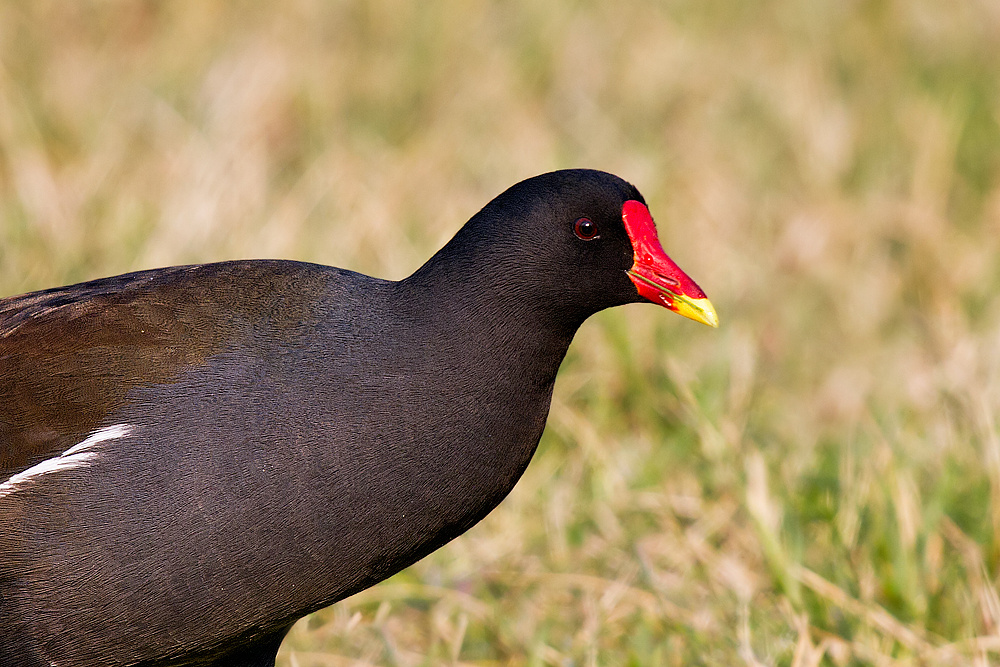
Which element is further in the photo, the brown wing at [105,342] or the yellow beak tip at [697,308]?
the yellow beak tip at [697,308]

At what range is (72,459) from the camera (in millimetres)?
2408

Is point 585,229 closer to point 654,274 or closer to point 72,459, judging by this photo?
point 654,274

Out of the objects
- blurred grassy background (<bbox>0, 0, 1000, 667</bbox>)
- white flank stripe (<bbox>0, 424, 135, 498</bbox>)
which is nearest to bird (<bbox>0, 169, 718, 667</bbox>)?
white flank stripe (<bbox>0, 424, 135, 498</bbox>)

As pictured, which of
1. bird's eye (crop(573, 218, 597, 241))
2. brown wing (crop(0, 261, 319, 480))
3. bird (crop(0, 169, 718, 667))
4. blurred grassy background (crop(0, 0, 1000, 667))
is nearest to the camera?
bird (crop(0, 169, 718, 667))

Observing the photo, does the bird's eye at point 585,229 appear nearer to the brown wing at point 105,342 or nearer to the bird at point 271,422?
the bird at point 271,422

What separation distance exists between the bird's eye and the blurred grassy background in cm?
91

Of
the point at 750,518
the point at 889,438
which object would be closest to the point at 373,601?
the point at 750,518

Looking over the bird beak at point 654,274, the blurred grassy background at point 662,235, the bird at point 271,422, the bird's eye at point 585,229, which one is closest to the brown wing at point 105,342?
the bird at point 271,422

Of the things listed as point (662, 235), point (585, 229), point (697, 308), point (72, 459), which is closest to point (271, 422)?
point (72, 459)

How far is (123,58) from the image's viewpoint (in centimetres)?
598

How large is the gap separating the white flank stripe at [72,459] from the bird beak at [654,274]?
99 cm

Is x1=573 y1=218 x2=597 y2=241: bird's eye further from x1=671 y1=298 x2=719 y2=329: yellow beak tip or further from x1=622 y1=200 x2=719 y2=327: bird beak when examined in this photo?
x1=671 y1=298 x2=719 y2=329: yellow beak tip

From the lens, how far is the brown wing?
8.07 ft

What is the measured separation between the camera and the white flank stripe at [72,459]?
240 cm
